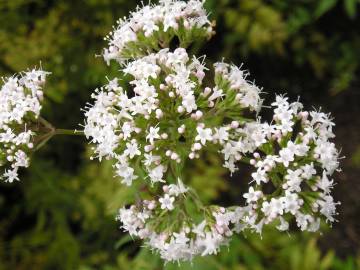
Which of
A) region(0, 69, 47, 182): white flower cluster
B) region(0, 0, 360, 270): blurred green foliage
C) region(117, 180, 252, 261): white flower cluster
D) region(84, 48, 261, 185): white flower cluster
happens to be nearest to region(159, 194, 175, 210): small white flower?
region(117, 180, 252, 261): white flower cluster

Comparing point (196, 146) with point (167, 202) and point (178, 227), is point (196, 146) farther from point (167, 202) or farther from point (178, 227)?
point (178, 227)

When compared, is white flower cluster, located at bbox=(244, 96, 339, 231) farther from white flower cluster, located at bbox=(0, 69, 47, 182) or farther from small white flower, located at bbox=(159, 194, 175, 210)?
white flower cluster, located at bbox=(0, 69, 47, 182)

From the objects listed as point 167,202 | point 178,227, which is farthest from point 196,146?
point 178,227

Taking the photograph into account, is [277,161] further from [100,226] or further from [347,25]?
[347,25]

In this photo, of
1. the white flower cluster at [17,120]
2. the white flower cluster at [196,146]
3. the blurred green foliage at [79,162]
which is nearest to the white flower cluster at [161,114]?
the white flower cluster at [196,146]

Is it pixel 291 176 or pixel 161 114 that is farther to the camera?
pixel 161 114

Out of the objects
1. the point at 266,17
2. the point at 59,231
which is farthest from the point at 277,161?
the point at 59,231
